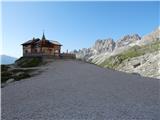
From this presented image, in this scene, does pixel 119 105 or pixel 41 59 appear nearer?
pixel 119 105

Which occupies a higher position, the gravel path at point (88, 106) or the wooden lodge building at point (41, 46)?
the wooden lodge building at point (41, 46)

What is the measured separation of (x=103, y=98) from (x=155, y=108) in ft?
16.1

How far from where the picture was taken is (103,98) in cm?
2009

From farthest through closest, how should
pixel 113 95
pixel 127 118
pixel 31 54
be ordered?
1. pixel 31 54
2. pixel 113 95
3. pixel 127 118

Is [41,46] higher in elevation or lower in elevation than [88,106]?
higher

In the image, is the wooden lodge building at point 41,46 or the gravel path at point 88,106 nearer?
the gravel path at point 88,106

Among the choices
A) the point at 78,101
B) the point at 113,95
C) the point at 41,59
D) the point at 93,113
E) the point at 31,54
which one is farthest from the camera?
the point at 31,54

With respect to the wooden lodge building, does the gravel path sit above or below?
below

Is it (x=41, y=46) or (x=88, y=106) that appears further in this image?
(x=41, y=46)

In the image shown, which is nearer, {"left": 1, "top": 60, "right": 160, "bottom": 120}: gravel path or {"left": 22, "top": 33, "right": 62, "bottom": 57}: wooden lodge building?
{"left": 1, "top": 60, "right": 160, "bottom": 120}: gravel path

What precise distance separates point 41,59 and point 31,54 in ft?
31.5

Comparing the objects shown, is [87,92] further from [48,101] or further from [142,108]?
[142,108]

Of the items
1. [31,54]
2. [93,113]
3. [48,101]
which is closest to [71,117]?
[93,113]

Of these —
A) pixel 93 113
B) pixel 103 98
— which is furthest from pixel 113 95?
pixel 93 113
